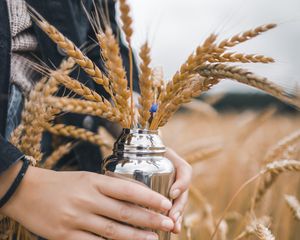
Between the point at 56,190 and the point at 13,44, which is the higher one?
the point at 13,44

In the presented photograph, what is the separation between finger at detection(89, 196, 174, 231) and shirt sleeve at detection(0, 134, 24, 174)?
137mm

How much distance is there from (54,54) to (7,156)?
411 millimetres

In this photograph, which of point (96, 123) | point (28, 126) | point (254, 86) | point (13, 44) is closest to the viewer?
point (254, 86)

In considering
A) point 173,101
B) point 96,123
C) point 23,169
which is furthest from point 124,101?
point 96,123

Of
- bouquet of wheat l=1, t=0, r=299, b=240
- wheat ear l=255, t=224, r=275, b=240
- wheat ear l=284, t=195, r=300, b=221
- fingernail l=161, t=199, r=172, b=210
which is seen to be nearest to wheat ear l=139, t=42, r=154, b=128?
bouquet of wheat l=1, t=0, r=299, b=240

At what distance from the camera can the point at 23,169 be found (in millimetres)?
647

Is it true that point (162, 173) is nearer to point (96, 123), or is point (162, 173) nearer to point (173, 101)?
point (173, 101)

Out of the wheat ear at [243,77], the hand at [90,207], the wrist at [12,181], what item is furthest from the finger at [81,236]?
the wheat ear at [243,77]

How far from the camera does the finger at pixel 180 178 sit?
2.14ft

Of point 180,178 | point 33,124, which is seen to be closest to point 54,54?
point 33,124

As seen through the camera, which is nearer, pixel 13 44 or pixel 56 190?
pixel 56 190

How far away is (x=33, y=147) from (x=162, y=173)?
0.71 ft

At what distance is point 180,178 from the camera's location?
705 mm

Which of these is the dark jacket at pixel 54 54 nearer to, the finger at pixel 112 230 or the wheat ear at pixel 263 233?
the finger at pixel 112 230
